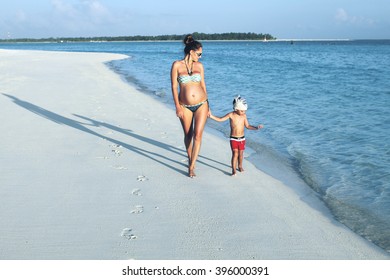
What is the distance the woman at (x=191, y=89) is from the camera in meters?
5.32

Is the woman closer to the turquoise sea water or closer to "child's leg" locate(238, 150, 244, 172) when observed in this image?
"child's leg" locate(238, 150, 244, 172)

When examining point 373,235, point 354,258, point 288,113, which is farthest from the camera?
point 288,113

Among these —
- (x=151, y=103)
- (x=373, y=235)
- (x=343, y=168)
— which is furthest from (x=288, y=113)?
(x=373, y=235)

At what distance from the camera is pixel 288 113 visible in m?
11.7

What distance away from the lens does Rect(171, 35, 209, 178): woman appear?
5.32 m

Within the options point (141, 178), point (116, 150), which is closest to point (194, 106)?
point (141, 178)

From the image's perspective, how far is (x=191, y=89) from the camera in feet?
17.8

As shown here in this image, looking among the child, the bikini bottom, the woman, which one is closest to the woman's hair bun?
the woman

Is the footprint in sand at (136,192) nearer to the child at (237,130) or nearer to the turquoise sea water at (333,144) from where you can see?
the child at (237,130)
